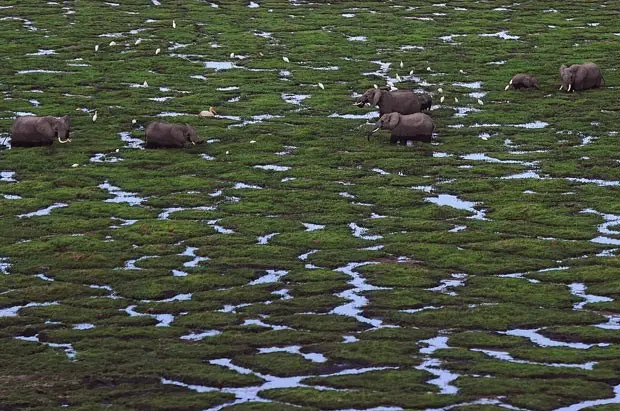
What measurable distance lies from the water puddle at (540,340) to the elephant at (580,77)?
20.7m

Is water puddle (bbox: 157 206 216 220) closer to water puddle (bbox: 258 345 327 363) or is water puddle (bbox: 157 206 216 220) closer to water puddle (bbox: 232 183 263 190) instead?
water puddle (bbox: 232 183 263 190)

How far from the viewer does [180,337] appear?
20562 mm

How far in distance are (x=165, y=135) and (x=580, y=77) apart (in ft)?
41.9

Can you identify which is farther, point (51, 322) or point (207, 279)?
point (207, 279)

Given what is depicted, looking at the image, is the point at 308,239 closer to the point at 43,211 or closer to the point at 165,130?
the point at 43,211

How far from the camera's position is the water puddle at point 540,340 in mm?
19984

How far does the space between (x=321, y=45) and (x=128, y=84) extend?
9639 millimetres

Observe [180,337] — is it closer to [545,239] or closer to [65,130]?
[545,239]

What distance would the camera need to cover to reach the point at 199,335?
2064cm

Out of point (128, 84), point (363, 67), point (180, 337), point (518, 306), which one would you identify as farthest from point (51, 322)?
point (363, 67)

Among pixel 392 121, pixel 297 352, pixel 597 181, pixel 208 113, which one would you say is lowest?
pixel 208 113

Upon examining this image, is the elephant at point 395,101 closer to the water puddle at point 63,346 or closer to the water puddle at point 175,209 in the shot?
the water puddle at point 175,209

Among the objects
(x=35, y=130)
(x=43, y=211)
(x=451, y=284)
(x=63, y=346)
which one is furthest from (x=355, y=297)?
(x=35, y=130)

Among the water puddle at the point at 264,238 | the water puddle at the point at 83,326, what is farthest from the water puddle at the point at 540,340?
the water puddle at the point at 264,238
